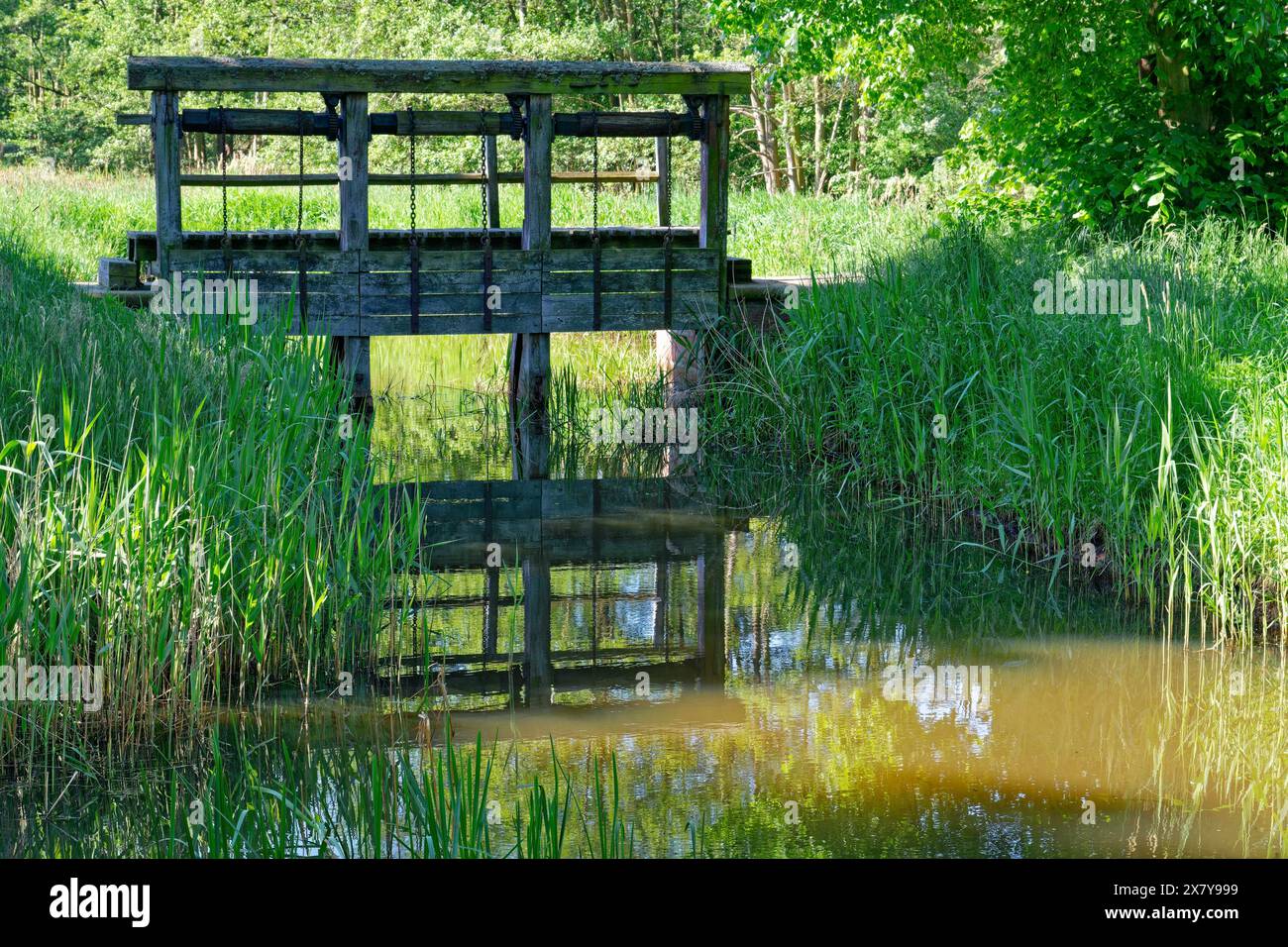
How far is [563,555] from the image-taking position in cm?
838

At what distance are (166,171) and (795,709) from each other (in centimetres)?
760

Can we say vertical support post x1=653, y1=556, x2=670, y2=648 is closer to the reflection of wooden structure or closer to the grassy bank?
the reflection of wooden structure

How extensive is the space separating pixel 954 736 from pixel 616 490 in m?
5.02

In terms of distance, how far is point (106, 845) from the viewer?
4422 mm

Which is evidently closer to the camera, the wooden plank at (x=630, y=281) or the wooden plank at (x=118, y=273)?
the wooden plank at (x=118, y=273)

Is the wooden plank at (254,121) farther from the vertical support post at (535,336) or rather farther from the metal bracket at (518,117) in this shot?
the vertical support post at (535,336)

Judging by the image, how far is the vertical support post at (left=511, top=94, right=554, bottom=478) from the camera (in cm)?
1176

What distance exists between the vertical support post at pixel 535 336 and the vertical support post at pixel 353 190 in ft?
4.29

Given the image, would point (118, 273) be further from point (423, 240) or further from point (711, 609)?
point (711, 609)

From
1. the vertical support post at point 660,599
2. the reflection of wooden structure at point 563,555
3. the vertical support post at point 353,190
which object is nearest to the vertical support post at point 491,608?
the reflection of wooden structure at point 563,555

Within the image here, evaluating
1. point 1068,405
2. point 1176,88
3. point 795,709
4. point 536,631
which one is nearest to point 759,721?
point 795,709

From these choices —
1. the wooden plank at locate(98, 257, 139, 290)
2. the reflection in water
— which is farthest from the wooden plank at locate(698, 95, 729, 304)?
the wooden plank at locate(98, 257, 139, 290)

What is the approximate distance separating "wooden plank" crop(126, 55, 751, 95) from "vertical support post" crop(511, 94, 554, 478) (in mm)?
300

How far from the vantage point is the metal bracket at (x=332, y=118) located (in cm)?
1125
